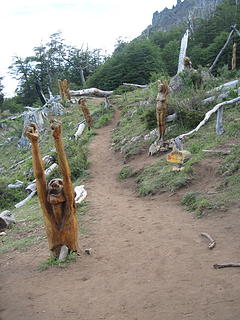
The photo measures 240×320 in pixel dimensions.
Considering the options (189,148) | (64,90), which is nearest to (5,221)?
(189,148)

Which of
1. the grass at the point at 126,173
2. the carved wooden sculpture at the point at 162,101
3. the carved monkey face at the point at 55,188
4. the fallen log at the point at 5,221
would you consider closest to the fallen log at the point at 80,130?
the grass at the point at 126,173

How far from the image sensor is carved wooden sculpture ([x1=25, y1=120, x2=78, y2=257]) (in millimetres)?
5754

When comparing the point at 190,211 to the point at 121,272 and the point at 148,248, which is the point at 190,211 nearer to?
the point at 148,248

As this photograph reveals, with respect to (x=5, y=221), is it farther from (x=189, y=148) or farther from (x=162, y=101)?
(x=162, y=101)

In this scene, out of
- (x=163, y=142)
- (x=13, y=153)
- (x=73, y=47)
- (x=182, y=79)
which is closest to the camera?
(x=163, y=142)

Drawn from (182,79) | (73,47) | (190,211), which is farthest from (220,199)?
(73,47)

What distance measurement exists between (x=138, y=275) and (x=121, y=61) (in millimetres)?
26007

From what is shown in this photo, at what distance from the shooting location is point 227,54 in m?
24.7

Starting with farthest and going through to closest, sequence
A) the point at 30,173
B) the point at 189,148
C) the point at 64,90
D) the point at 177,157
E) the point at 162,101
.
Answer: the point at 64,90 < the point at 30,173 < the point at 162,101 < the point at 189,148 < the point at 177,157

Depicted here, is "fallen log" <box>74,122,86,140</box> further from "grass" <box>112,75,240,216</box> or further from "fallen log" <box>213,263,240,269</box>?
"fallen log" <box>213,263,240,269</box>

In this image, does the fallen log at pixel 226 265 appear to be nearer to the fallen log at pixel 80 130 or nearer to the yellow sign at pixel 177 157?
the yellow sign at pixel 177 157

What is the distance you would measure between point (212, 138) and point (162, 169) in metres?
1.68

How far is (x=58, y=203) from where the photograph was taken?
19.1 feet

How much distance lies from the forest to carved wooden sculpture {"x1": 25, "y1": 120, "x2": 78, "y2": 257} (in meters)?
12.3
